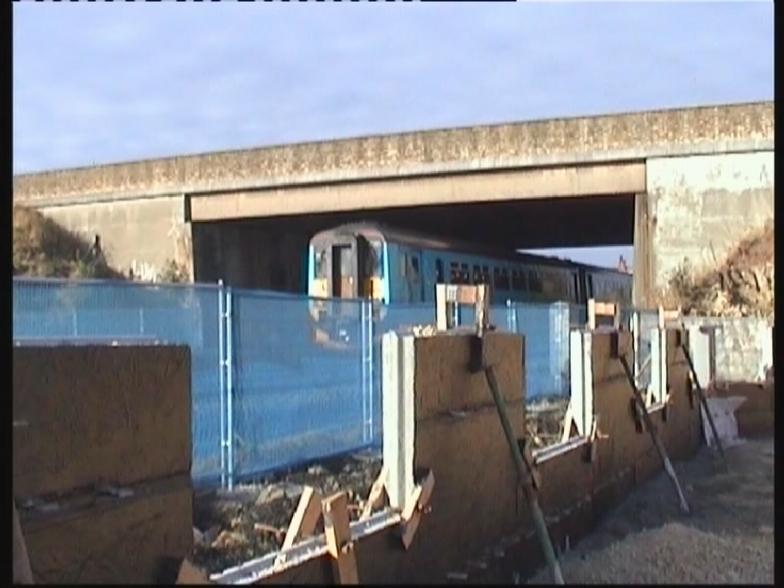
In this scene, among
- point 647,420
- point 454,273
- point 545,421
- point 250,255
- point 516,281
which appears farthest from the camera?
point 250,255

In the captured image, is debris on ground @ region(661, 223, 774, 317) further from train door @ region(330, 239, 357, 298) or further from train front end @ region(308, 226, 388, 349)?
train door @ region(330, 239, 357, 298)

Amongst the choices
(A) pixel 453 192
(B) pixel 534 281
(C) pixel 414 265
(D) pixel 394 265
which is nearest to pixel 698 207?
(B) pixel 534 281

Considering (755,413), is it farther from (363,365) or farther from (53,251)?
(53,251)

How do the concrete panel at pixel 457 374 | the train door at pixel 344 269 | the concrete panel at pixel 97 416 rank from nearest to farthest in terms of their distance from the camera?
the concrete panel at pixel 97 416 → the concrete panel at pixel 457 374 → the train door at pixel 344 269

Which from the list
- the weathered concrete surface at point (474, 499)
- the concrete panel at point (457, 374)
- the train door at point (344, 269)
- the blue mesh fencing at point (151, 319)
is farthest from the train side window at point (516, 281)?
the blue mesh fencing at point (151, 319)

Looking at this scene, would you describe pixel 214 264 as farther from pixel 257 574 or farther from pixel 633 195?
pixel 257 574

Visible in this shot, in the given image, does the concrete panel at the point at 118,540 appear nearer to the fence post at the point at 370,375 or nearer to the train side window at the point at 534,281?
the fence post at the point at 370,375

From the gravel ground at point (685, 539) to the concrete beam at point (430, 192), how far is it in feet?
43.6

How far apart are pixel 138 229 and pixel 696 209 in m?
15.9

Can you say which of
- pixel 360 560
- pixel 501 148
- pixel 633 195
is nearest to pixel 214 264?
pixel 501 148

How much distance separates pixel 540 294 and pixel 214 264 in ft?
33.7

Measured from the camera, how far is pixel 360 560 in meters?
5.67

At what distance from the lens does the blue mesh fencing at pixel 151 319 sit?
583 cm

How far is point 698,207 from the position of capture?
24375 millimetres
